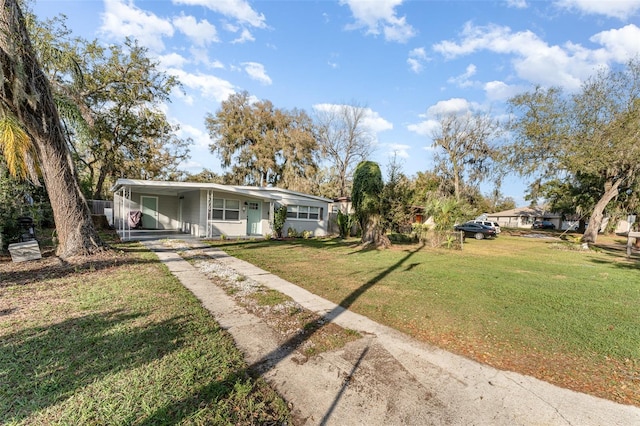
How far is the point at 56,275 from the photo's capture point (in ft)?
20.0

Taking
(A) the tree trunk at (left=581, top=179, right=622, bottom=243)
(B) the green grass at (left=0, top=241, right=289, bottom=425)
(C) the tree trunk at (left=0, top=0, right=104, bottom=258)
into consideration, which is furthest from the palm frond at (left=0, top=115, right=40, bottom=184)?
(A) the tree trunk at (left=581, top=179, right=622, bottom=243)

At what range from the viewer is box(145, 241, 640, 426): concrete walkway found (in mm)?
2420

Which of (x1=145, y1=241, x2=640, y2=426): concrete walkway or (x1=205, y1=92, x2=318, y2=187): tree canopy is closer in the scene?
(x1=145, y1=241, x2=640, y2=426): concrete walkway

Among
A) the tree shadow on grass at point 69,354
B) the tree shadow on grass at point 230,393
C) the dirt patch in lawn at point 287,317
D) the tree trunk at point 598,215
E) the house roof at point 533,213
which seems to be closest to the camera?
the tree shadow on grass at point 230,393

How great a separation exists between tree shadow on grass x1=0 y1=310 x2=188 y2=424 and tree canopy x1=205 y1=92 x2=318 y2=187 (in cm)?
2543

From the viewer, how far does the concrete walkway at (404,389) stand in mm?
2420

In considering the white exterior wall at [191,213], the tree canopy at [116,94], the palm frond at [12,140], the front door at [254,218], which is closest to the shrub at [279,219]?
the front door at [254,218]

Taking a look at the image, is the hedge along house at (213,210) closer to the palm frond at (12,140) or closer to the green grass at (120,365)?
the palm frond at (12,140)

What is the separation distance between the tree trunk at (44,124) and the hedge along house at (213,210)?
17.0ft

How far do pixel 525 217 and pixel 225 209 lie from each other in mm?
59623

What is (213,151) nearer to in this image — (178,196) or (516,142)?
(178,196)

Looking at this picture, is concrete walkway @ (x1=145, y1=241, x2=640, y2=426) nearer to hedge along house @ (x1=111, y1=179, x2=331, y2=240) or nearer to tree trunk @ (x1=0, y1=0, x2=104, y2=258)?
tree trunk @ (x1=0, y1=0, x2=104, y2=258)

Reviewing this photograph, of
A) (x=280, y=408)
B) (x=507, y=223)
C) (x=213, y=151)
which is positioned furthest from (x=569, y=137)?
(x=507, y=223)

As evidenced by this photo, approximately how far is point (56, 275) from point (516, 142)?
86.6 feet
